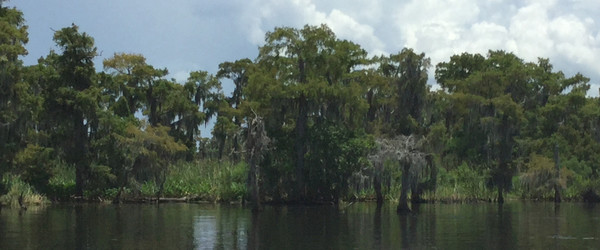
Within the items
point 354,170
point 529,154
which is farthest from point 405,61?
point 529,154

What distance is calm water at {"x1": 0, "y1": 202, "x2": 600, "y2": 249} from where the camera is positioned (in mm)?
27641

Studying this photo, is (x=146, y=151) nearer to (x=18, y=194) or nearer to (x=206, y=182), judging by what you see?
(x=206, y=182)

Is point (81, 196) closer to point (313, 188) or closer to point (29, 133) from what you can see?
point (29, 133)

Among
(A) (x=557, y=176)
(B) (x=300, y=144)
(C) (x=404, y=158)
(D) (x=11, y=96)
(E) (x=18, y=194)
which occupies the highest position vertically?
(D) (x=11, y=96)

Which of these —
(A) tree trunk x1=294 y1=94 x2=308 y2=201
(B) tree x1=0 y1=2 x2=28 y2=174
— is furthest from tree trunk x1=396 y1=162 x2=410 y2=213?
(B) tree x1=0 y1=2 x2=28 y2=174

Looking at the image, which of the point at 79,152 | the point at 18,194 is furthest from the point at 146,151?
the point at 18,194

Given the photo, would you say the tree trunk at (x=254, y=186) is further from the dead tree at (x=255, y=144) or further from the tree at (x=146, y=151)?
the tree at (x=146, y=151)

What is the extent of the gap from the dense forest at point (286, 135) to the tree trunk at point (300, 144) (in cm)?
11

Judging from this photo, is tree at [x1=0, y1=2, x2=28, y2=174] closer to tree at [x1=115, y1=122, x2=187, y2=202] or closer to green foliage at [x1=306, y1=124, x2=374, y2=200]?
tree at [x1=115, y1=122, x2=187, y2=202]

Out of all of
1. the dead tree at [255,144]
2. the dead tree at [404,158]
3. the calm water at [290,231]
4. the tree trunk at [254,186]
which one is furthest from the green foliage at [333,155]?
the calm water at [290,231]

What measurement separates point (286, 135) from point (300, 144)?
155 cm

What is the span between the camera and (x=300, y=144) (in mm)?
60969

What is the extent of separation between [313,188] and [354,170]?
3.93m

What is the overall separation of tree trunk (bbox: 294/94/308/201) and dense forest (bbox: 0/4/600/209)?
11 cm
